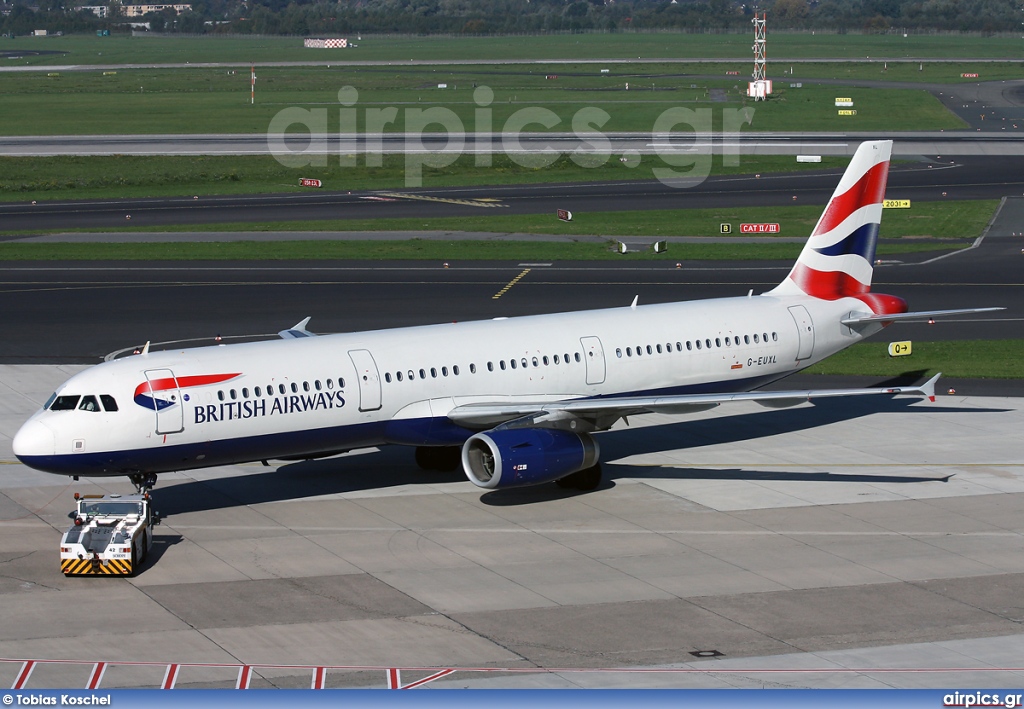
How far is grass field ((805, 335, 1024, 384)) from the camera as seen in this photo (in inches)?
2016

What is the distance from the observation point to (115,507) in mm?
32594

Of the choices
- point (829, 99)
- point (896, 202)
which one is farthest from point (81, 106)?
point (896, 202)

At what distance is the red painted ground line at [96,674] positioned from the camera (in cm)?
2520

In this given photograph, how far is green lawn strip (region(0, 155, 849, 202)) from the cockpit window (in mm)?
69783

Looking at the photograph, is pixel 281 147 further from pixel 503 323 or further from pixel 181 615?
pixel 181 615

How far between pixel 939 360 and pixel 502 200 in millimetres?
48160

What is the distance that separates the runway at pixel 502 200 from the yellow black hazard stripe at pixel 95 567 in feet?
184

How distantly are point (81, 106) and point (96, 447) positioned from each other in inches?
5869

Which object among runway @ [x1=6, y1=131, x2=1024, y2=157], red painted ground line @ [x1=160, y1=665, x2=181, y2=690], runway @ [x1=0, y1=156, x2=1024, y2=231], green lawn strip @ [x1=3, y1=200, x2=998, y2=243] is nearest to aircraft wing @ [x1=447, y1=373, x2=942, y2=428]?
red painted ground line @ [x1=160, y1=665, x2=181, y2=690]

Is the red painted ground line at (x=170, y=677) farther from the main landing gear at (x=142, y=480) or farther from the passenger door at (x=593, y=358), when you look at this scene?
the passenger door at (x=593, y=358)

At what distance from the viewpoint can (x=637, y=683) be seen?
979 inches

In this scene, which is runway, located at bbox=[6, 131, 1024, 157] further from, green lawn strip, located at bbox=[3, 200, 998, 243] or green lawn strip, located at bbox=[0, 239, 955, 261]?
green lawn strip, located at bbox=[0, 239, 955, 261]

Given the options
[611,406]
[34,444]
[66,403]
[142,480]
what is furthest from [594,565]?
[34,444]

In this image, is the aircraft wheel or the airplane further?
the airplane
